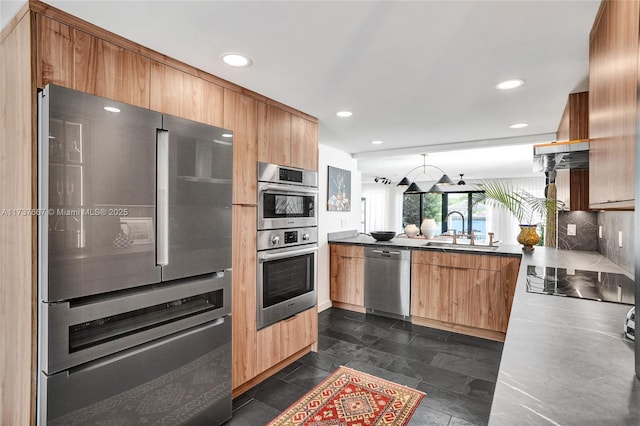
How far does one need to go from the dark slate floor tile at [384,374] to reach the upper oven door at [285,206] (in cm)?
127

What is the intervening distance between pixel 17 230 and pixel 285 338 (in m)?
1.91

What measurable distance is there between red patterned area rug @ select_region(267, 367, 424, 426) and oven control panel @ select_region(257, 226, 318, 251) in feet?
3.63

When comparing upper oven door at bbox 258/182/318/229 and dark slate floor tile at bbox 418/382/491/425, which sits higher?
upper oven door at bbox 258/182/318/229

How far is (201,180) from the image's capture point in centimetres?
182

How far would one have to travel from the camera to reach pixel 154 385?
1.59 metres

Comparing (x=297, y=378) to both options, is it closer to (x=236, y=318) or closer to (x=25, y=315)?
(x=236, y=318)

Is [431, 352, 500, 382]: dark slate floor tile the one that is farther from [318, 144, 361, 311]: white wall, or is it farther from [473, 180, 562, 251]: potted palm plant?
[318, 144, 361, 311]: white wall

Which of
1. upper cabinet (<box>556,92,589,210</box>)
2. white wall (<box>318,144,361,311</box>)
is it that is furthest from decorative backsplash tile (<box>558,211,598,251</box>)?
white wall (<box>318,144,361,311</box>)

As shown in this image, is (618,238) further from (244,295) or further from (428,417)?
(244,295)

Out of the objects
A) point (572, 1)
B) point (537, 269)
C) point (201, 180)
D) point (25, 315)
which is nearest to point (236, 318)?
point (201, 180)

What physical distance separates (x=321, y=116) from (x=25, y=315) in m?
2.47

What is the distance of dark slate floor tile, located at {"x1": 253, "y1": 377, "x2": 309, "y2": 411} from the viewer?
2.24 meters

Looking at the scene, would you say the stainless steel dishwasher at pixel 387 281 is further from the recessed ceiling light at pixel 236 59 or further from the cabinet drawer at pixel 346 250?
the recessed ceiling light at pixel 236 59

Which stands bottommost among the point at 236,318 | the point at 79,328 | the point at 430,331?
the point at 430,331
